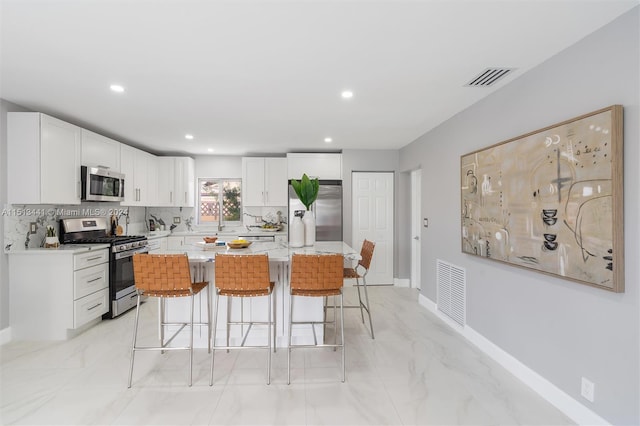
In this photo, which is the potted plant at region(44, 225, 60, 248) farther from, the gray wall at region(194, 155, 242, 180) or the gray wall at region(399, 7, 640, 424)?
the gray wall at region(399, 7, 640, 424)

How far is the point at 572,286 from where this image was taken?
2.03 metres

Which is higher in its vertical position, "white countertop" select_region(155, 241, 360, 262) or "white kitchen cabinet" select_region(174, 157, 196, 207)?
"white kitchen cabinet" select_region(174, 157, 196, 207)

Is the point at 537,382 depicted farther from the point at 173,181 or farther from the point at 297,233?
the point at 173,181

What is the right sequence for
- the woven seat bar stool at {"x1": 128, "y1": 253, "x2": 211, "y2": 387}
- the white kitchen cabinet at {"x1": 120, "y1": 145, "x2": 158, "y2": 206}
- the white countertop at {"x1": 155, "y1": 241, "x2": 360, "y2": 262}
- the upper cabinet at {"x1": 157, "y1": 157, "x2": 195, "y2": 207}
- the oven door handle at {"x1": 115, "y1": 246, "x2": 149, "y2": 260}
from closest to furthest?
the woven seat bar stool at {"x1": 128, "y1": 253, "x2": 211, "y2": 387} < the white countertop at {"x1": 155, "y1": 241, "x2": 360, "y2": 262} < the oven door handle at {"x1": 115, "y1": 246, "x2": 149, "y2": 260} < the white kitchen cabinet at {"x1": 120, "y1": 145, "x2": 158, "y2": 206} < the upper cabinet at {"x1": 157, "y1": 157, "x2": 195, "y2": 207}

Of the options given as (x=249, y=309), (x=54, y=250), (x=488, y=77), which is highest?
(x=488, y=77)

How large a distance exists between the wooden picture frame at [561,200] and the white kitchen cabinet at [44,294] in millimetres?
4413

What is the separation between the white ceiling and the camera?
5.58ft

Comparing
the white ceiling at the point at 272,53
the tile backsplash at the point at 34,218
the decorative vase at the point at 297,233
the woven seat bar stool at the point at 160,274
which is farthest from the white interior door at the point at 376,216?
the tile backsplash at the point at 34,218

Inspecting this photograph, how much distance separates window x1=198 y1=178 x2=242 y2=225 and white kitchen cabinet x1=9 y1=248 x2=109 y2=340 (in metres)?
2.92

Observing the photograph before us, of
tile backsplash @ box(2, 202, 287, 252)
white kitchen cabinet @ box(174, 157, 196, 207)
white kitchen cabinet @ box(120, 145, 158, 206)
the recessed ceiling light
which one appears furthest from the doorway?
white kitchen cabinet @ box(120, 145, 158, 206)

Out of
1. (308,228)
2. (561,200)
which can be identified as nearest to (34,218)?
(308,228)

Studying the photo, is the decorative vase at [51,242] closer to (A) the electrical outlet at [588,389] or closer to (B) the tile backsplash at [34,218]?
(B) the tile backsplash at [34,218]

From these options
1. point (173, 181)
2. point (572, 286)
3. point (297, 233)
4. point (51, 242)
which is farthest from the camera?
point (173, 181)

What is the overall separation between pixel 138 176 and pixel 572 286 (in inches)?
227
